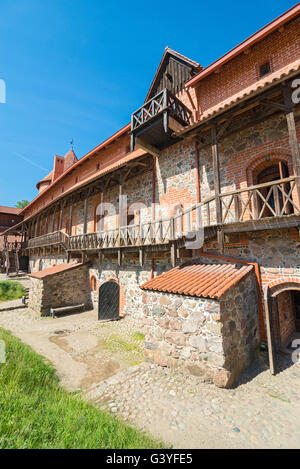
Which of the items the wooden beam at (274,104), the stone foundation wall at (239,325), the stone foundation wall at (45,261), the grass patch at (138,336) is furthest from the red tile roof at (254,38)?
the stone foundation wall at (45,261)

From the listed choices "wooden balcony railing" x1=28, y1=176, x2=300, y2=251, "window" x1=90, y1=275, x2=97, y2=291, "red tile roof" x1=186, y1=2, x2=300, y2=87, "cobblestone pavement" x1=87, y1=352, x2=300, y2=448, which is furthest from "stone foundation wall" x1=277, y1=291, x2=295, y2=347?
"window" x1=90, y1=275, x2=97, y2=291

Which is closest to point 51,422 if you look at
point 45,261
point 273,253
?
point 273,253

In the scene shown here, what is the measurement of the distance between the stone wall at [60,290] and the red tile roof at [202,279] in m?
7.10

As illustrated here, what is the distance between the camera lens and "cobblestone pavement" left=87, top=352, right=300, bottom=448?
2.98 meters

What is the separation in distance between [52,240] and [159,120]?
1236 centimetres

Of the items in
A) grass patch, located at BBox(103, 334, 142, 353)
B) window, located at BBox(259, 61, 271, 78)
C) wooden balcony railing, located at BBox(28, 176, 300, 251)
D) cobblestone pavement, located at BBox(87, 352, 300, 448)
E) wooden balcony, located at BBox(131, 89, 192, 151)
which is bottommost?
grass patch, located at BBox(103, 334, 142, 353)

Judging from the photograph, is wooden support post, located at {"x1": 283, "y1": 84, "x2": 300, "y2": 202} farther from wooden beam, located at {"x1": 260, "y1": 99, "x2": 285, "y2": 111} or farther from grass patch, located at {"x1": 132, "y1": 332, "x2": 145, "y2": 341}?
grass patch, located at {"x1": 132, "y1": 332, "x2": 145, "y2": 341}

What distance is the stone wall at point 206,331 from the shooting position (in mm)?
4082

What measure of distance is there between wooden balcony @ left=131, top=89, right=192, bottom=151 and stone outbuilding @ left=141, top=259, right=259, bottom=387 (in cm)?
547

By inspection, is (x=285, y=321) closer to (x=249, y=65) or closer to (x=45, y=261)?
(x=249, y=65)

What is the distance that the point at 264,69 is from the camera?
22.4 feet

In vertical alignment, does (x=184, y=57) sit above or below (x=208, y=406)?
above

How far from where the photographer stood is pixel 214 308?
13.5ft

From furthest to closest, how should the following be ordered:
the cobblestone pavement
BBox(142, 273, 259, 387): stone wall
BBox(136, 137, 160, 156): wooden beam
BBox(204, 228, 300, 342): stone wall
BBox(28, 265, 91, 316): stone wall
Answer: BBox(28, 265, 91, 316): stone wall, BBox(136, 137, 160, 156): wooden beam, BBox(204, 228, 300, 342): stone wall, BBox(142, 273, 259, 387): stone wall, the cobblestone pavement
